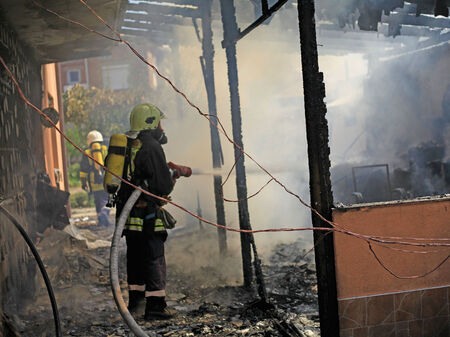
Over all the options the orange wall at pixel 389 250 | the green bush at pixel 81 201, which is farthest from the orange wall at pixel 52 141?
the orange wall at pixel 389 250

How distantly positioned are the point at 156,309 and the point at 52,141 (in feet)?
21.7

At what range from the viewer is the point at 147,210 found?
4.55 m

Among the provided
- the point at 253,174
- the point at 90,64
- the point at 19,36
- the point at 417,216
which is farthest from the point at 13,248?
the point at 90,64

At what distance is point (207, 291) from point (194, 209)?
592cm

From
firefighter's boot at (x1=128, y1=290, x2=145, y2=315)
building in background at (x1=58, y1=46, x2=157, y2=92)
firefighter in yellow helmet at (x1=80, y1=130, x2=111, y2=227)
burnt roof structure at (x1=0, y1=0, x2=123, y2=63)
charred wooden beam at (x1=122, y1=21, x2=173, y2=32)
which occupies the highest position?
building in background at (x1=58, y1=46, x2=157, y2=92)

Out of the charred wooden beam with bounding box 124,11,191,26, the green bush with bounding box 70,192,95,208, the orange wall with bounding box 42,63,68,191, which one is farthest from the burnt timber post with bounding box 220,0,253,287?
the green bush with bounding box 70,192,95,208

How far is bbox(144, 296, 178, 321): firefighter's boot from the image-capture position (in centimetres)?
445

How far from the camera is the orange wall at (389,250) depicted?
3312 mm

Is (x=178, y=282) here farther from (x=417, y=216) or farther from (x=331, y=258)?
(x=417, y=216)

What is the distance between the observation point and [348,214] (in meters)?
3.29

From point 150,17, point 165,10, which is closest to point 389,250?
point 165,10

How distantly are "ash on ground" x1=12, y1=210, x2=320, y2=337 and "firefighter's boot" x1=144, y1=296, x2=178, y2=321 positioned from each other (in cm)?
8

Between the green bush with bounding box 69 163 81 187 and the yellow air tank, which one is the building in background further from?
the yellow air tank

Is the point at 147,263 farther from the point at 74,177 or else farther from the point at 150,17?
the point at 74,177
